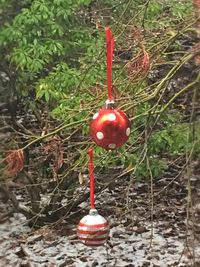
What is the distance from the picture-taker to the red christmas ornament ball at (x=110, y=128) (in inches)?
122

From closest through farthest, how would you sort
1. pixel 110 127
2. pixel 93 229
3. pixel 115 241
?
pixel 110 127
pixel 93 229
pixel 115 241

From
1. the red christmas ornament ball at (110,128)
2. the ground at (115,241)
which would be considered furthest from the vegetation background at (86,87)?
the red christmas ornament ball at (110,128)

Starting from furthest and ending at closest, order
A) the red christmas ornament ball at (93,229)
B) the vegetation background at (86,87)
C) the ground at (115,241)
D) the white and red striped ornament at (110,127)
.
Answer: the ground at (115,241) < the vegetation background at (86,87) < the red christmas ornament ball at (93,229) < the white and red striped ornament at (110,127)

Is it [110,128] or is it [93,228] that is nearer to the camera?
[110,128]

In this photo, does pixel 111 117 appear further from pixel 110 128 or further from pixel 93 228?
pixel 93 228

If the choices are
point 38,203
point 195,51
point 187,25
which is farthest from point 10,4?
point 195,51

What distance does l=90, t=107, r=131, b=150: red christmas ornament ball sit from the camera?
311cm

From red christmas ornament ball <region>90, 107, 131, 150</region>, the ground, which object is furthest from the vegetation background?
red christmas ornament ball <region>90, 107, 131, 150</region>

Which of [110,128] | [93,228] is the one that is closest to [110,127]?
[110,128]

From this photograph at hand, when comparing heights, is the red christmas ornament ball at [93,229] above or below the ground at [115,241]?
above

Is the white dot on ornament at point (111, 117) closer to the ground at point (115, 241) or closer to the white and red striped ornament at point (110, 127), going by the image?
the white and red striped ornament at point (110, 127)

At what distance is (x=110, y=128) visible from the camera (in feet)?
10.2

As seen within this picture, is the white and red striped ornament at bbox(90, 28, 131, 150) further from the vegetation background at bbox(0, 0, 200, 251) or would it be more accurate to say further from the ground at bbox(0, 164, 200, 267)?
the ground at bbox(0, 164, 200, 267)

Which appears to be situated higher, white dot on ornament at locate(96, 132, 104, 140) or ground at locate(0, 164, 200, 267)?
white dot on ornament at locate(96, 132, 104, 140)
